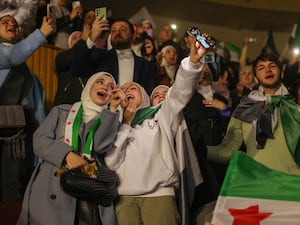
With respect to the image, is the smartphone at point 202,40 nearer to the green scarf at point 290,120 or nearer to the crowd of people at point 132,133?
the crowd of people at point 132,133

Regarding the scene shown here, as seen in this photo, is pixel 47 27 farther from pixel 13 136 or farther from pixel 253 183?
pixel 253 183

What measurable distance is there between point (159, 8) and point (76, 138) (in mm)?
5691

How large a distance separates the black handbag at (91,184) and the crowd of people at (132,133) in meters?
0.05

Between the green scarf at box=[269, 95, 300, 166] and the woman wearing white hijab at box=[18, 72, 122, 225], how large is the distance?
925 mm

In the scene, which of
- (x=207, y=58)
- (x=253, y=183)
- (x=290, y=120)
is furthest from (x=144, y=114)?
(x=290, y=120)

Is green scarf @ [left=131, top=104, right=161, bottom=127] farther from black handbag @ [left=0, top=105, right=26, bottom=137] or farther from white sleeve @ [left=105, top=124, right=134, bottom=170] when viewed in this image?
black handbag @ [left=0, top=105, right=26, bottom=137]

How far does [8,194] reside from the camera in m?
3.46

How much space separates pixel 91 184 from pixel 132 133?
0.39 meters

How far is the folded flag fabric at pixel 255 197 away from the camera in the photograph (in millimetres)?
2773

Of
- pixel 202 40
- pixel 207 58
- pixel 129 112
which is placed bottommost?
pixel 129 112

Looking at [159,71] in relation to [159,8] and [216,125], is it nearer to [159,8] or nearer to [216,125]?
[216,125]

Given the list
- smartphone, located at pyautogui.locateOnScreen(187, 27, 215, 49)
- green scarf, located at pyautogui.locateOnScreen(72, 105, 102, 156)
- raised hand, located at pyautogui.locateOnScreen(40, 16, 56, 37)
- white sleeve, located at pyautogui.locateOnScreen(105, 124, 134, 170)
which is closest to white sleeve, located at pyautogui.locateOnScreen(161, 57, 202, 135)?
smartphone, located at pyautogui.locateOnScreen(187, 27, 215, 49)

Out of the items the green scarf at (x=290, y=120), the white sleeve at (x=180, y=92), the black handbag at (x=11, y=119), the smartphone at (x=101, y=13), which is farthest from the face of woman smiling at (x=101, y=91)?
the green scarf at (x=290, y=120)

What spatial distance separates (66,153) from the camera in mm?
2980
